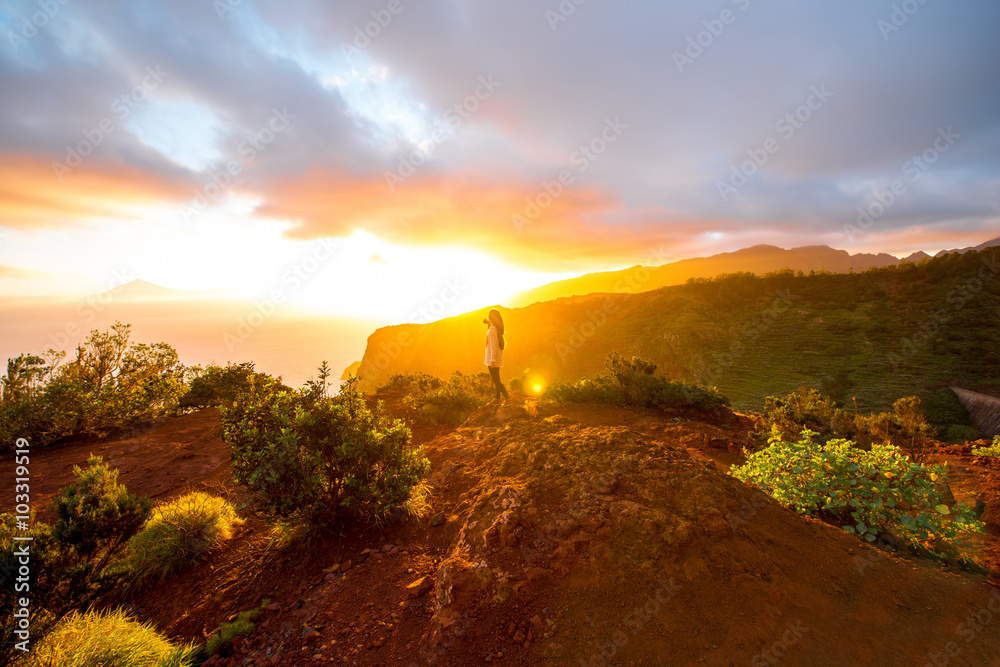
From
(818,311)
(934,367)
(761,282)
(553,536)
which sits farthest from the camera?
(761,282)

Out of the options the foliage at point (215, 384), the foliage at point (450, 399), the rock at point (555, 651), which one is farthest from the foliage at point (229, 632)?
the foliage at point (215, 384)

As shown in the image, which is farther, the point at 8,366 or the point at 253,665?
the point at 8,366

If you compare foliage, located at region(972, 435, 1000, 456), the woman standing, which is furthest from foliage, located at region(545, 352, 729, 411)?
foliage, located at region(972, 435, 1000, 456)

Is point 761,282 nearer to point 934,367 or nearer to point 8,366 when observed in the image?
point 934,367

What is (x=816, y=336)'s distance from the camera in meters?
25.6

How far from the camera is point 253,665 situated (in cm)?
257

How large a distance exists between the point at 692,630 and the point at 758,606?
1.75ft

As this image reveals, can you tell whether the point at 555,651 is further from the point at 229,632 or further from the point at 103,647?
the point at 103,647

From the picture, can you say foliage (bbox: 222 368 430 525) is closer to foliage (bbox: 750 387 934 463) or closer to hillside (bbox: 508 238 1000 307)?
foliage (bbox: 750 387 934 463)

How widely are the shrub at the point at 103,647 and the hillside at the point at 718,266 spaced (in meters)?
95.9

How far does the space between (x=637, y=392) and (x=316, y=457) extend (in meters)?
7.51

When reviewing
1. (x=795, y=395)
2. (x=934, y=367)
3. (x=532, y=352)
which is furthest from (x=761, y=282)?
(x=795, y=395)

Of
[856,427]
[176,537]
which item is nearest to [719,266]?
[856,427]

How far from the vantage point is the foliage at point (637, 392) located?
355 inches
